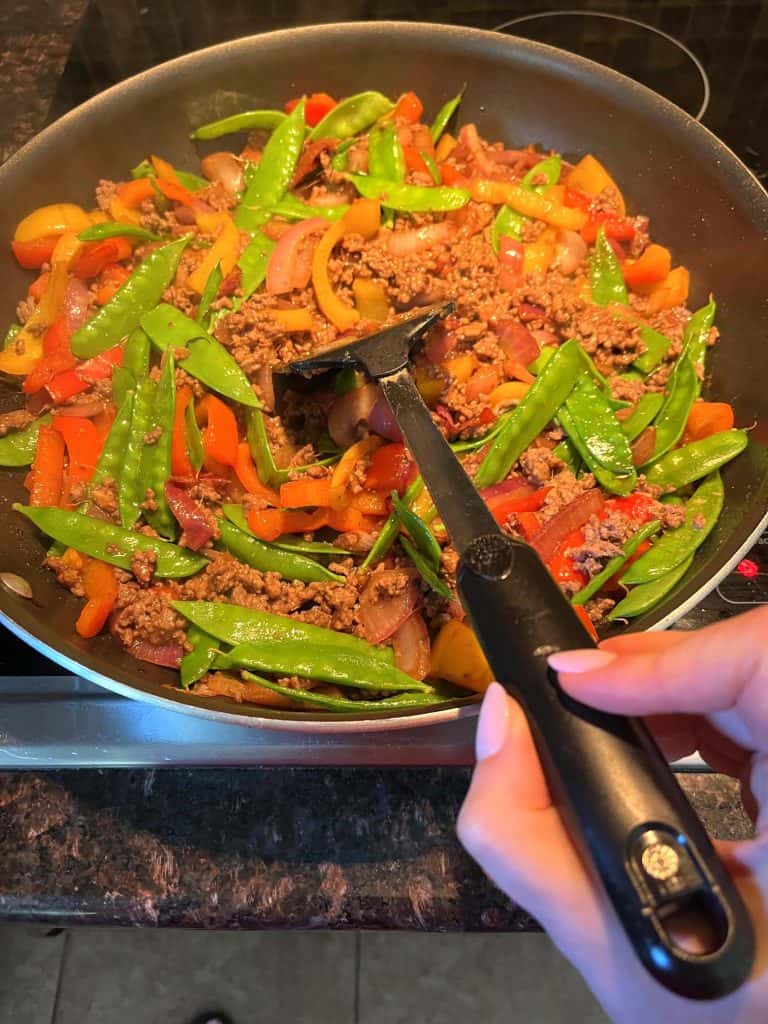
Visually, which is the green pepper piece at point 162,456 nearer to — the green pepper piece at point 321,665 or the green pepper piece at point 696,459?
the green pepper piece at point 321,665

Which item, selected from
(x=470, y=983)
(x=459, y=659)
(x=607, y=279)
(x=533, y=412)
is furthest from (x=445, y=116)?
(x=470, y=983)

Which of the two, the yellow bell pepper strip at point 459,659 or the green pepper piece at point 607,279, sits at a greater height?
the green pepper piece at point 607,279

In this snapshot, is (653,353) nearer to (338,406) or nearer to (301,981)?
(338,406)

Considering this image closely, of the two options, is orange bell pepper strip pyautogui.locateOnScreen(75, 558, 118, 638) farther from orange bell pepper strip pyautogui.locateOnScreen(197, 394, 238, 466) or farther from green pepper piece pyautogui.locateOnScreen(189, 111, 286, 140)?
green pepper piece pyautogui.locateOnScreen(189, 111, 286, 140)

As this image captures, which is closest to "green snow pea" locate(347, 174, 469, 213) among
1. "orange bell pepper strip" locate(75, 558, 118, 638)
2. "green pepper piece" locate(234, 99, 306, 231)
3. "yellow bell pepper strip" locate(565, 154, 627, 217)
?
"green pepper piece" locate(234, 99, 306, 231)

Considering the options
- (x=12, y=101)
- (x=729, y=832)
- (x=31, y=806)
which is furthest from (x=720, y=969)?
(x=12, y=101)

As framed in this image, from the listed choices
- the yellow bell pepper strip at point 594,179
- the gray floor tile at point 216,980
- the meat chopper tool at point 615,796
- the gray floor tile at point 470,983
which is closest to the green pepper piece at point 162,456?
the meat chopper tool at point 615,796

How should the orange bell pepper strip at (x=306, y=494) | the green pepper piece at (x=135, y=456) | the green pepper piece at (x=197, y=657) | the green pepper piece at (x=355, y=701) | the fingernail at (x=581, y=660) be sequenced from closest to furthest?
the fingernail at (x=581, y=660)
the green pepper piece at (x=355, y=701)
the green pepper piece at (x=197, y=657)
the orange bell pepper strip at (x=306, y=494)
the green pepper piece at (x=135, y=456)
